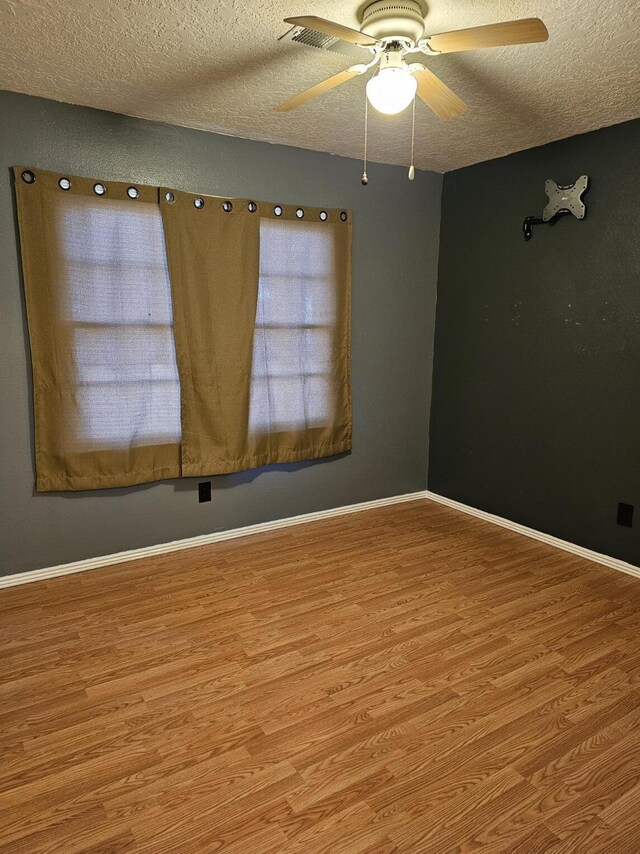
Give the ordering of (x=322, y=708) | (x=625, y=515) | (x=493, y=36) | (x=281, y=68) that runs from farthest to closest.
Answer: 1. (x=625, y=515)
2. (x=281, y=68)
3. (x=322, y=708)
4. (x=493, y=36)

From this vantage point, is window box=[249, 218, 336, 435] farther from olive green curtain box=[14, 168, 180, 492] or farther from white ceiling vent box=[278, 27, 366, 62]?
white ceiling vent box=[278, 27, 366, 62]

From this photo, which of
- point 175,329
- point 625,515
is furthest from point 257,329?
point 625,515

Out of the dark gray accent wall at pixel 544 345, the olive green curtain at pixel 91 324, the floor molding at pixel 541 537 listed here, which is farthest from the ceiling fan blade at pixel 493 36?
the floor molding at pixel 541 537

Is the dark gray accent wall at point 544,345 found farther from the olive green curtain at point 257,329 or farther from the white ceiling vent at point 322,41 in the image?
the white ceiling vent at point 322,41

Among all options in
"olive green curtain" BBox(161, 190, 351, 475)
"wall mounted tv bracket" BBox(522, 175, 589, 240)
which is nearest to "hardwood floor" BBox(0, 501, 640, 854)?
"olive green curtain" BBox(161, 190, 351, 475)

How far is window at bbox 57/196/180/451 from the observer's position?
289 centimetres

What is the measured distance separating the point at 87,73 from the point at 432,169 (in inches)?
93.8

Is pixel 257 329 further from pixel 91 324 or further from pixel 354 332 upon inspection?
pixel 91 324

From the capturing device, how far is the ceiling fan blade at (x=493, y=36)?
161cm

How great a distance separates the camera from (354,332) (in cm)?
391

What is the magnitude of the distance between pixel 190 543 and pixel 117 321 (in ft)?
4.49

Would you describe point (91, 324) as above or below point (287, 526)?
above

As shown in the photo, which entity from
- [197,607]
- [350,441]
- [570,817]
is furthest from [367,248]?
[570,817]

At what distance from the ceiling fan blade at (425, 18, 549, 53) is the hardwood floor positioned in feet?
7.14
